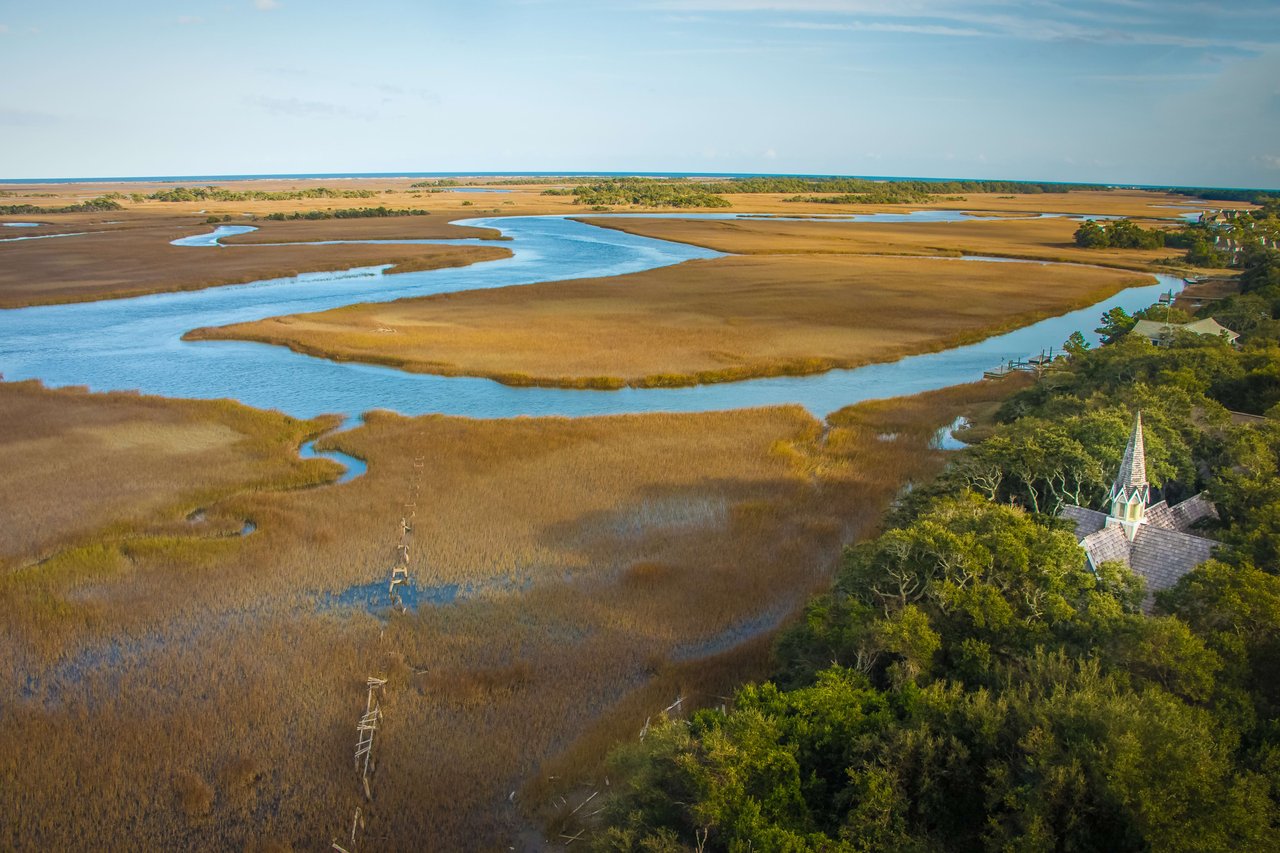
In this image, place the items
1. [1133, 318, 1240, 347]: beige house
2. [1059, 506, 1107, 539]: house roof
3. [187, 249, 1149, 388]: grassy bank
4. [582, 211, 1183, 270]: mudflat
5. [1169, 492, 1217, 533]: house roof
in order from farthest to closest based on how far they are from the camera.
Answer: [582, 211, 1183, 270]: mudflat < [187, 249, 1149, 388]: grassy bank < [1133, 318, 1240, 347]: beige house < [1169, 492, 1217, 533]: house roof < [1059, 506, 1107, 539]: house roof

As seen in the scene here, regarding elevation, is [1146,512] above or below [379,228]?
below

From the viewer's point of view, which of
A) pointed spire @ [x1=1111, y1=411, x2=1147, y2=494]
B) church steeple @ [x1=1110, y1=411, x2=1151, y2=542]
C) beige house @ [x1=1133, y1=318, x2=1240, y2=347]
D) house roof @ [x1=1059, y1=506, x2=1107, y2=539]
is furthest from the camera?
beige house @ [x1=1133, y1=318, x2=1240, y2=347]

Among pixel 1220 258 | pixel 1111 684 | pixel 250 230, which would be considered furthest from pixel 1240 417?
pixel 250 230

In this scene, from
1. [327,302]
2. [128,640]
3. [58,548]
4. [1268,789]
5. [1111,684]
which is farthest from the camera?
[327,302]

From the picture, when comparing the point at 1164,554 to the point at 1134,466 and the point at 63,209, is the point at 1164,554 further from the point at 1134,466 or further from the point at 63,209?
the point at 63,209

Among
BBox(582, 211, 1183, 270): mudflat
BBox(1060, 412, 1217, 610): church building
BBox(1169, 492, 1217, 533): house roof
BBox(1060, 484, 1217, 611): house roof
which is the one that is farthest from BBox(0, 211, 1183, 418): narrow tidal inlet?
BBox(582, 211, 1183, 270): mudflat

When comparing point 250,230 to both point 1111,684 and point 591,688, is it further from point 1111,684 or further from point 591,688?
point 1111,684

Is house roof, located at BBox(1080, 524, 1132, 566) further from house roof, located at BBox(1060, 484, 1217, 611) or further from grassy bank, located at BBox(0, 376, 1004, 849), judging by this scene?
grassy bank, located at BBox(0, 376, 1004, 849)

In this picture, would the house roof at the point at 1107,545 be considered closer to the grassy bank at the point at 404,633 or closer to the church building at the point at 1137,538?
the church building at the point at 1137,538
